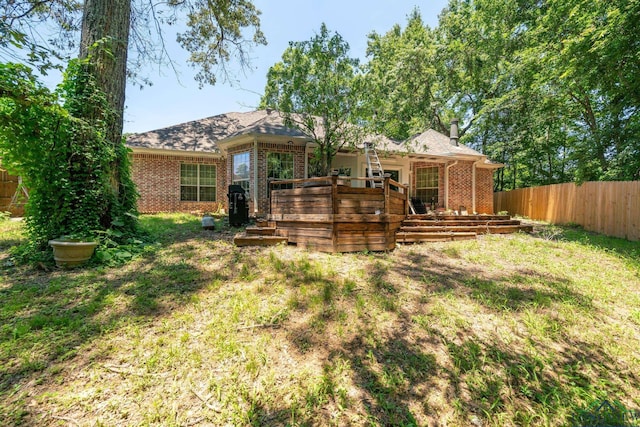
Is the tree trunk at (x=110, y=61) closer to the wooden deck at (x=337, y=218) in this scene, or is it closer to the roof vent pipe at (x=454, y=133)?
the wooden deck at (x=337, y=218)

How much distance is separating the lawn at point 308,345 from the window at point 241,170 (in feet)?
20.2

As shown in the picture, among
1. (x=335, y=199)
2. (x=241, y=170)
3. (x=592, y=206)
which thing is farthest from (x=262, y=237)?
(x=592, y=206)

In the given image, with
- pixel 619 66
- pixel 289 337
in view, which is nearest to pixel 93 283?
pixel 289 337

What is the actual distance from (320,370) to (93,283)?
3.38 metres

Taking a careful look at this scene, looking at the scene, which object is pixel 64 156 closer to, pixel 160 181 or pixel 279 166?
pixel 279 166

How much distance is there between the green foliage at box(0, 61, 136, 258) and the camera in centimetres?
404

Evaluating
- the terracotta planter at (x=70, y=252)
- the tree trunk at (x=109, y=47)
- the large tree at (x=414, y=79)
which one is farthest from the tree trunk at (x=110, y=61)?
the large tree at (x=414, y=79)

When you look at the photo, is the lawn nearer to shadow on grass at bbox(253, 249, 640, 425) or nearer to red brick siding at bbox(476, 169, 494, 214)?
shadow on grass at bbox(253, 249, 640, 425)

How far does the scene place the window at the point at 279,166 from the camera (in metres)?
10.2

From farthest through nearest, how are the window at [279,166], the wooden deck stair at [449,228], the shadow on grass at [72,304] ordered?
the window at [279,166], the wooden deck stair at [449,228], the shadow on grass at [72,304]

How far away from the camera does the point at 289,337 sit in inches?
110

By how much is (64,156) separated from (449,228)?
28.4 ft

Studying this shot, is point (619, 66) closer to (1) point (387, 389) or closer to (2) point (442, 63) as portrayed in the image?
(1) point (387, 389)

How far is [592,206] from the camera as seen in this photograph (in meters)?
10.0
